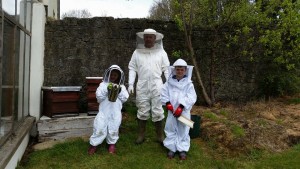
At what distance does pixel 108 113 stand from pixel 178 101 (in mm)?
1226

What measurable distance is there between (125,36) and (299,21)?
4.16 metres

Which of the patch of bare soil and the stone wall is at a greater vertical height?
the stone wall

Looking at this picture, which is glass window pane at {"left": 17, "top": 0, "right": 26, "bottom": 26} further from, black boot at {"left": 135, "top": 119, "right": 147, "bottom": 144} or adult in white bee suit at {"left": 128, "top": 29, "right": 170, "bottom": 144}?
black boot at {"left": 135, "top": 119, "right": 147, "bottom": 144}

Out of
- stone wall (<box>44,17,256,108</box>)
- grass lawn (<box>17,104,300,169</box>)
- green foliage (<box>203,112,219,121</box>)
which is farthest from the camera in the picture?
stone wall (<box>44,17,256,108</box>)

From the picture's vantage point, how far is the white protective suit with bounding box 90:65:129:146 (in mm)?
5538

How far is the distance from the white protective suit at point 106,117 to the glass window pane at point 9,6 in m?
1.73

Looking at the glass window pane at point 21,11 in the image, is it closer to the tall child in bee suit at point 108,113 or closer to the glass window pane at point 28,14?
the glass window pane at point 28,14

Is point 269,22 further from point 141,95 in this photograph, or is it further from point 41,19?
point 41,19

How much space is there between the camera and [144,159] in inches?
211

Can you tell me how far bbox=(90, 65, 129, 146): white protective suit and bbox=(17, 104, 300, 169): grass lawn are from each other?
10.1 inches

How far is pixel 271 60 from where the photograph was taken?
8789 millimetres

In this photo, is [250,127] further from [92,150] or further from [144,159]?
[92,150]

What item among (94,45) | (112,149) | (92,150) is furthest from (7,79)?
(94,45)

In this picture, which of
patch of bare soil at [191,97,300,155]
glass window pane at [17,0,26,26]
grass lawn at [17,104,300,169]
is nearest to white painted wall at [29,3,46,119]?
glass window pane at [17,0,26,26]
